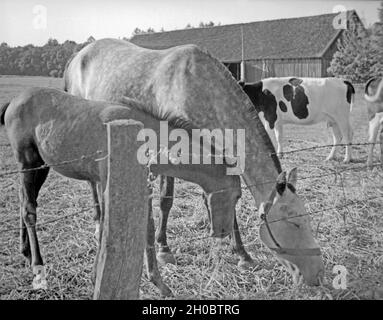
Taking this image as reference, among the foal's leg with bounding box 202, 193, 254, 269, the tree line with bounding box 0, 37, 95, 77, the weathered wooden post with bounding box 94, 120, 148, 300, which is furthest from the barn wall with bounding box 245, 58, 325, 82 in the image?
the weathered wooden post with bounding box 94, 120, 148, 300

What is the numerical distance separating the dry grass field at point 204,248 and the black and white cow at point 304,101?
8.46ft

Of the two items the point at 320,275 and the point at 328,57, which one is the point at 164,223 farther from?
the point at 328,57

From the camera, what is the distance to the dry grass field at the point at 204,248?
3150 mm

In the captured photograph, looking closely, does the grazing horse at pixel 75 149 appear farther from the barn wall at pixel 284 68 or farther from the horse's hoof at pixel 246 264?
the barn wall at pixel 284 68

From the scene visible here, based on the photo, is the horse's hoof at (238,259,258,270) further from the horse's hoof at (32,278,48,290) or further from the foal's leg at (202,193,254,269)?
the horse's hoof at (32,278,48,290)

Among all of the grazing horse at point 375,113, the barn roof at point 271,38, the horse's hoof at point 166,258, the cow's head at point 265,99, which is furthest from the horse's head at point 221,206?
the barn roof at point 271,38

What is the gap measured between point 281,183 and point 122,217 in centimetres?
139

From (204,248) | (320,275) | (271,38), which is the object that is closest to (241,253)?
(204,248)

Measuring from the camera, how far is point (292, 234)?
304 cm

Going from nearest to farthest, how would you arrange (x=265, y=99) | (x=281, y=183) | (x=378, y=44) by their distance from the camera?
(x=281, y=183) < (x=265, y=99) < (x=378, y=44)

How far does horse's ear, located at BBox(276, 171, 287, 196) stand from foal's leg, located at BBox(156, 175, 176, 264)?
1089mm

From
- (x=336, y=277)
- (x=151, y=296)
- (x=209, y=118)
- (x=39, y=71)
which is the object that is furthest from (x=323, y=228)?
(x=39, y=71)

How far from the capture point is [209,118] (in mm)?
3658

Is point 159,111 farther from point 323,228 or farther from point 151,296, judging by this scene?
point 323,228
